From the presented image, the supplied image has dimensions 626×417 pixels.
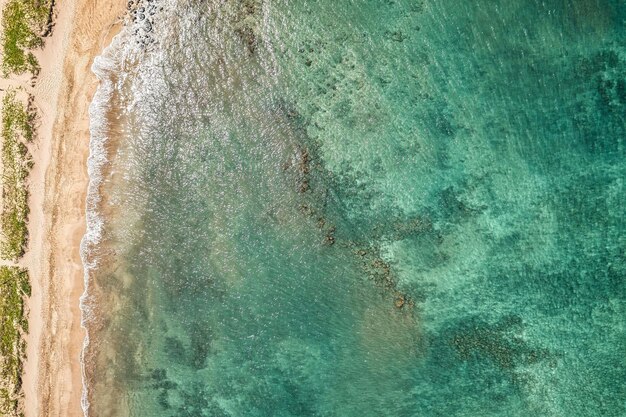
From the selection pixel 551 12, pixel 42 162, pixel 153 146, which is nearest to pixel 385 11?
pixel 551 12

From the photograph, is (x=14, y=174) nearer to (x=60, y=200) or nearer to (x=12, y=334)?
(x=60, y=200)

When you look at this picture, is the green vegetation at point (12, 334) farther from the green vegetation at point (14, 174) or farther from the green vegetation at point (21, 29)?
the green vegetation at point (21, 29)

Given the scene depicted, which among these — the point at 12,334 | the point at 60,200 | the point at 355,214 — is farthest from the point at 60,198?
the point at 355,214

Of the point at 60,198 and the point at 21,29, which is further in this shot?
the point at 60,198

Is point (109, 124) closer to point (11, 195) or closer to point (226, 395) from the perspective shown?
point (11, 195)

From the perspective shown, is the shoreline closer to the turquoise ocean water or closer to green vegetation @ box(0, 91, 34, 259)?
green vegetation @ box(0, 91, 34, 259)

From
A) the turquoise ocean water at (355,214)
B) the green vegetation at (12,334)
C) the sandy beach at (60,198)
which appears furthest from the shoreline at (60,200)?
the turquoise ocean water at (355,214)

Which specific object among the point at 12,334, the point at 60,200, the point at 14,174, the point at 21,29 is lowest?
the point at 12,334
